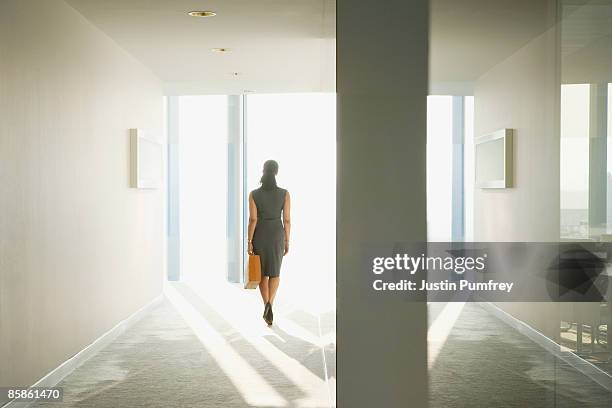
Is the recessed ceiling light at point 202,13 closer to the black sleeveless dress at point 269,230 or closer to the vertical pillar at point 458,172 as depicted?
the black sleeveless dress at point 269,230

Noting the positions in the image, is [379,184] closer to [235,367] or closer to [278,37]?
[235,367]

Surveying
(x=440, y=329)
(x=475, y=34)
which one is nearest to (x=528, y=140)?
(x=475, y=34)

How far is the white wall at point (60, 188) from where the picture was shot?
172 inches

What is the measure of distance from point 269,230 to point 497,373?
407 cm

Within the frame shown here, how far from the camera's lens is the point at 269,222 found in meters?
7.05

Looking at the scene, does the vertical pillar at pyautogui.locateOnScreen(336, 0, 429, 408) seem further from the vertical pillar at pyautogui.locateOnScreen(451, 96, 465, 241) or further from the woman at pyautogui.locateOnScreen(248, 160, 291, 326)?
the woman at pyautogui.locateOnScreen(248, 160, 291, 326)

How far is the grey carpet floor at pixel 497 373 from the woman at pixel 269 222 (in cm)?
390

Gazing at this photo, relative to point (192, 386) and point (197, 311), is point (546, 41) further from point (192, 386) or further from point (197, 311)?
point (197, 311)

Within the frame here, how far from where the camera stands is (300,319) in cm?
783

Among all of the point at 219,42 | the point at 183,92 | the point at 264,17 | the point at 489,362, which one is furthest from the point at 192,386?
the point at 183,92

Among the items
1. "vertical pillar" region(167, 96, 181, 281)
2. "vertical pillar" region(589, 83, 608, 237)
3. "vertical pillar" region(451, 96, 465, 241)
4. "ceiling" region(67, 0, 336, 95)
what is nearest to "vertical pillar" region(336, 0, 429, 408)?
"vertical pillar" region(451, 96, 465, 241)

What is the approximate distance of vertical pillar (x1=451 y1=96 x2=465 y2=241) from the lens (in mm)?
3154

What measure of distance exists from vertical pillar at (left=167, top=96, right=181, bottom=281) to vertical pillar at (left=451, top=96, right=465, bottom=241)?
6.48 meters

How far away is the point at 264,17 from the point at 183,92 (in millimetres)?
4413
